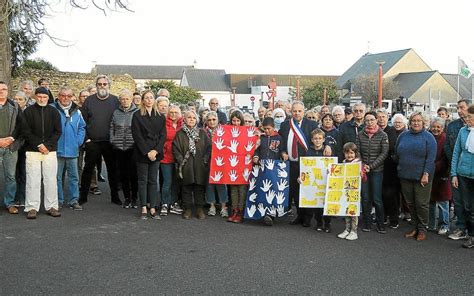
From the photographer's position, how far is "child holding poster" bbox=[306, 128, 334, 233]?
295 inches

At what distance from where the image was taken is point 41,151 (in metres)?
7.74

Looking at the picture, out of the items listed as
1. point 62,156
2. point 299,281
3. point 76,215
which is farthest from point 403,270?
point 62,156

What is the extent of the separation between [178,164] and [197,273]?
127 inches

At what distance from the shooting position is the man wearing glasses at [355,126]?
26.2ft

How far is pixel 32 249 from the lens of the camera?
596 centimetres

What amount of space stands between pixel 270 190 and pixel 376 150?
1.75 m

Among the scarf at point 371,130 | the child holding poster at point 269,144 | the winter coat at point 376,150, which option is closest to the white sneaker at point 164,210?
the child holding poster at point 269,144

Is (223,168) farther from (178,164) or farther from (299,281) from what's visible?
(299,281)

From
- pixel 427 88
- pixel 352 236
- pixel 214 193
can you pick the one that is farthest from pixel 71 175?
pixel 427 88

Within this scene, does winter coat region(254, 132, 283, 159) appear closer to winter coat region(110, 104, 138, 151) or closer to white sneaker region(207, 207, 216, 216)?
white sneaker region(207, 207, 216, 216)

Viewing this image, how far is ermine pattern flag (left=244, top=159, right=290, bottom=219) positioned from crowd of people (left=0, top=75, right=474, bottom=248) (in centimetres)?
14

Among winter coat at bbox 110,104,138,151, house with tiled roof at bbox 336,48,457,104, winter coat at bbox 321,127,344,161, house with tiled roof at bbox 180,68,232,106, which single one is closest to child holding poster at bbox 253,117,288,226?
winter coat at bbox 321,127,344,161

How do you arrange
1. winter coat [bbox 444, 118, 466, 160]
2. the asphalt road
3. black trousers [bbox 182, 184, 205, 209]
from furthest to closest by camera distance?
black trousers [bbox 182, 184, 205, 209], winter coat [bbox 444, 118, 466, 160], the asphalt road

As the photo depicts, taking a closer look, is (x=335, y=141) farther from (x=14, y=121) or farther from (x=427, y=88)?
(x=427, y=88)
